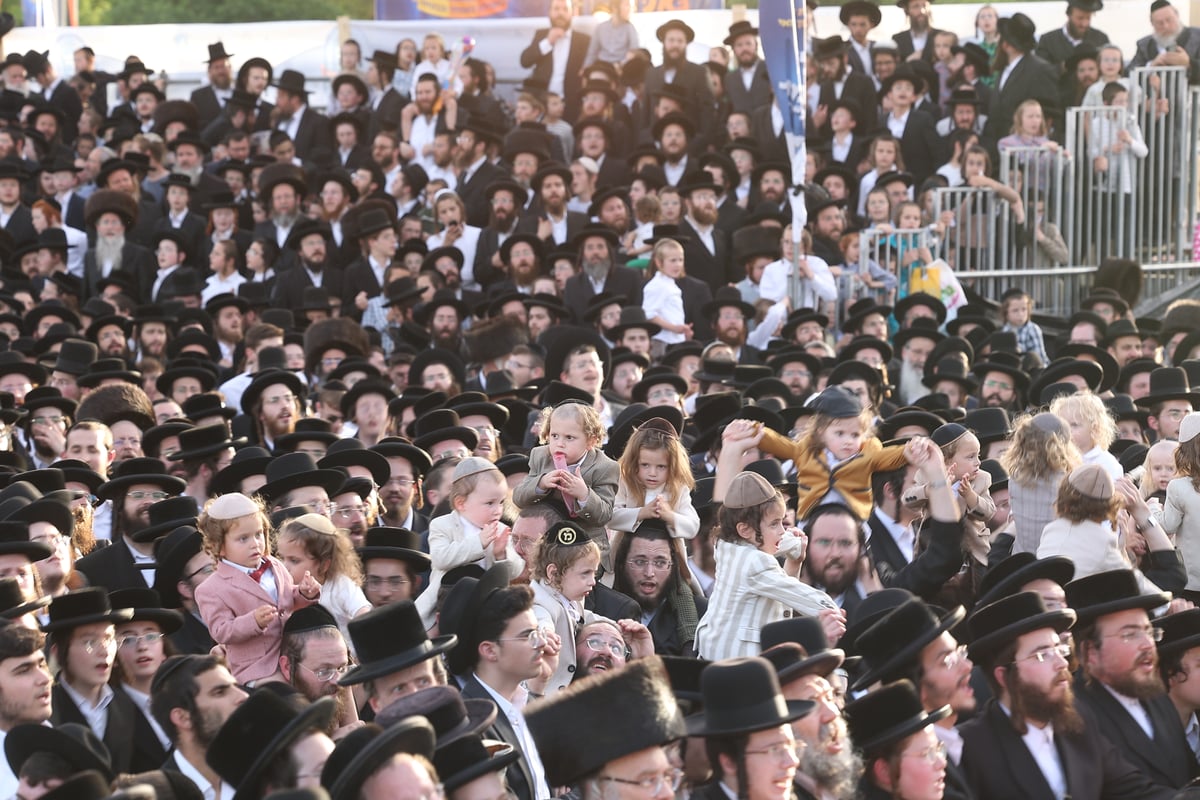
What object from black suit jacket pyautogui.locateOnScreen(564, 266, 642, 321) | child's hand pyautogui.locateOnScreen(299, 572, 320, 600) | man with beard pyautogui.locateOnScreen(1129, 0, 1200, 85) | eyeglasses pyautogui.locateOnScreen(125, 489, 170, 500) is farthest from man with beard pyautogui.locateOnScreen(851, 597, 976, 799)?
man with beard pyautogui.locateOnScreen(1129, 0, 1200, 85)

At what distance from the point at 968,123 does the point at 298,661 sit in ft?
44.9

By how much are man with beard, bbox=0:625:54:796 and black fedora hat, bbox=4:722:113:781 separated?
0.59m

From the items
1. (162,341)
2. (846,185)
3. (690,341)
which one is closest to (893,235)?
(846,185)

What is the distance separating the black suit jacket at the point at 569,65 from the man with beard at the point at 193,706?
15372 millimetres

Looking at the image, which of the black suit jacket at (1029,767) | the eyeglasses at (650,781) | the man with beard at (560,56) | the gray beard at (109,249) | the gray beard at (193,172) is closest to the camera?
the eyeglasses at (650,781)

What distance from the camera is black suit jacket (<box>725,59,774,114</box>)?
20234 millimetres

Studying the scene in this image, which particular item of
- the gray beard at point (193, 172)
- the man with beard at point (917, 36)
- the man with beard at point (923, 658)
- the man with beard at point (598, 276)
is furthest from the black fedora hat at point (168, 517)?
the man with beard at point (917, 36)

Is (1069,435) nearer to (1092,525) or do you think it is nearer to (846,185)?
(1092,525)

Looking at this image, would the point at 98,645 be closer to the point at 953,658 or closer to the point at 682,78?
the point at 953,658

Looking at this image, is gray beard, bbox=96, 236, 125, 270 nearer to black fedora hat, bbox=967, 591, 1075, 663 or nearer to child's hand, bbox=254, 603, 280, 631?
child's hand, bbox=254, 603, 280, 631

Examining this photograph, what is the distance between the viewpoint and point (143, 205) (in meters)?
19.4

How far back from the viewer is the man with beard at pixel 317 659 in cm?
696

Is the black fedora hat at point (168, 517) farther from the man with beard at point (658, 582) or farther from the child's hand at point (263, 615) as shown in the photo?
the man with beard at point (658, 582)

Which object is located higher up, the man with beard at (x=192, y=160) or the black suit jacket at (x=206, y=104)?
the black suit jacket at (x=206, y=104)
